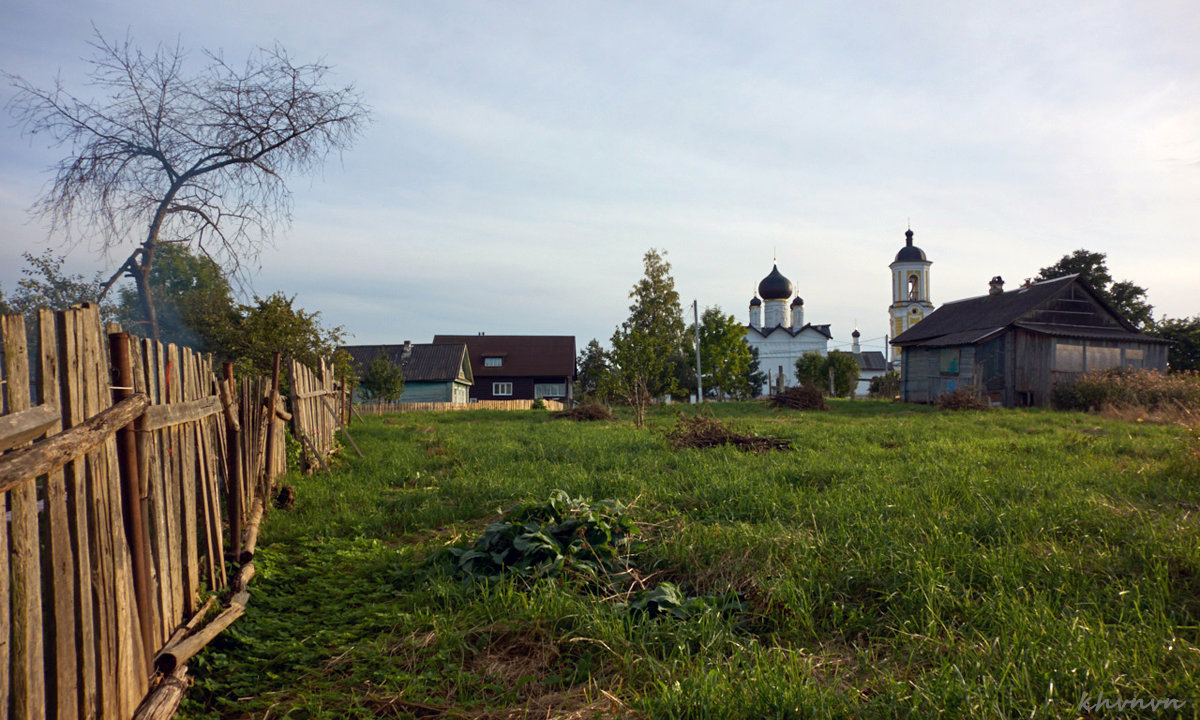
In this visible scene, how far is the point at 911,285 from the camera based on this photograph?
60.9 meters

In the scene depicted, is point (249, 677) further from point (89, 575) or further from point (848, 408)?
point (848, 408)

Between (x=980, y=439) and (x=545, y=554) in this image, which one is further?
(x=980, y=439)

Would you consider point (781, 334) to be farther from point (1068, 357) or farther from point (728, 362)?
point (1068, 357)

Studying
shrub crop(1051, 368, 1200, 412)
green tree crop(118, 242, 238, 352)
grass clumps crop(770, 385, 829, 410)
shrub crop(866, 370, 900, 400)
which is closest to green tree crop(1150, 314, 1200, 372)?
shrub crop(866, 370, 900, 400)

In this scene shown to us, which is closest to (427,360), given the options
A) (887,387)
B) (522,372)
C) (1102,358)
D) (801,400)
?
(522,372)

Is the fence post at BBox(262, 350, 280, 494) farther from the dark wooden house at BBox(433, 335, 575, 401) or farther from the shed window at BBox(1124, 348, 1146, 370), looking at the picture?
the dark wooden house at BBox(433, 335, 575, 401)

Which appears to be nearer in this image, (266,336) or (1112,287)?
(266,336)

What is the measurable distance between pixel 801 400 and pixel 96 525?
23524mm

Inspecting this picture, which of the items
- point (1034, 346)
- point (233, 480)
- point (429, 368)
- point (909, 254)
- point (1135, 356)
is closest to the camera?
point (233, 480)

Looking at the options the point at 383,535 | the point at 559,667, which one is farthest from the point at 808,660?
the point at 383,535

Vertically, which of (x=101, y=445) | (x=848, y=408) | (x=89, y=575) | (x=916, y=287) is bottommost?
(x=848, y=408)

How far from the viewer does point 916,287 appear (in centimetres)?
6081

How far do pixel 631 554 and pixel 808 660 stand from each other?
5.97ft

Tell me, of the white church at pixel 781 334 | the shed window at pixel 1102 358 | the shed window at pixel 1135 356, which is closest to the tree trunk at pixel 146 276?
the shed window at pixel 1102 358
